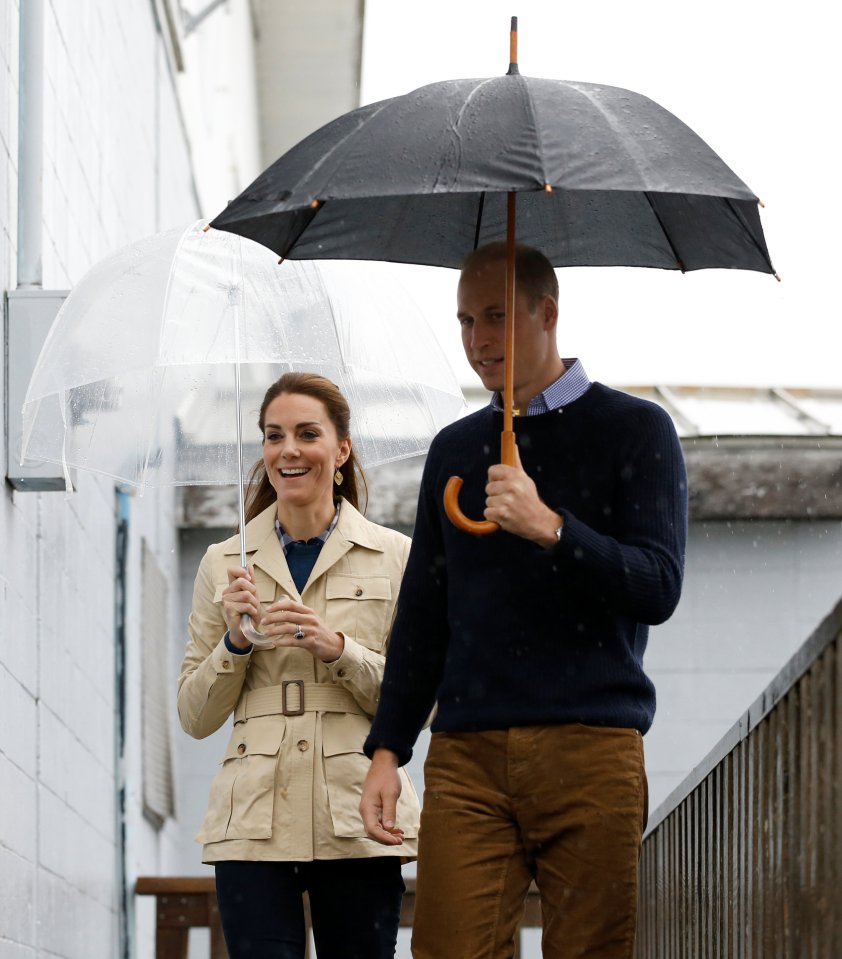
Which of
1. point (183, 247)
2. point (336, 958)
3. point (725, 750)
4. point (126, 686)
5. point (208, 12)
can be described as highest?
point (208, 12)

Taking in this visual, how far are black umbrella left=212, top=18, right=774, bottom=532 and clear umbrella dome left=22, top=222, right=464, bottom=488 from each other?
638 millimetres

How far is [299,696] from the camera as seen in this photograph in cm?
429

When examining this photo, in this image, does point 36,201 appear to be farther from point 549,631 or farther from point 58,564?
point 549,631

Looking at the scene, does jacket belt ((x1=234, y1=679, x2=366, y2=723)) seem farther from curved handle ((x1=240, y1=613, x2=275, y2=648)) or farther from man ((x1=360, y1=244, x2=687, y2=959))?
man ((x1=360, y1=244, x2=687, y2=959))

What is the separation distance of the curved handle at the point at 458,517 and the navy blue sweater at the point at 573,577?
3.5 inches

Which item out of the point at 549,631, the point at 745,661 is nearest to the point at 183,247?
the point at 549,631

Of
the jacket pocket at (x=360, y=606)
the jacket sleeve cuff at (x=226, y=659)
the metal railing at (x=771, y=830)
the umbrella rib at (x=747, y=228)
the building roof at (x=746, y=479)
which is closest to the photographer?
the metal railing at (x=771, y=830)

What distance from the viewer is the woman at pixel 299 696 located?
4.14 m

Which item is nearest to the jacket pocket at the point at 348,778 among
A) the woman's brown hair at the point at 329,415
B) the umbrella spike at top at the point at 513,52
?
the woman's brown hair at the point at 329,415

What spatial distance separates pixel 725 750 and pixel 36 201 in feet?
8.41

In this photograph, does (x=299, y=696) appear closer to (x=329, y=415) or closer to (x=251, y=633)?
(x=251, y=633)

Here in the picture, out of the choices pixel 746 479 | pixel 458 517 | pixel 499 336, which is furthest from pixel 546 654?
pixel 746 479

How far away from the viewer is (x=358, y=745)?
429 cm

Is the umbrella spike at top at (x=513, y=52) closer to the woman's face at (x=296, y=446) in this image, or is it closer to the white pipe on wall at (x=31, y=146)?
the woman's face at (x=296, y=446)
